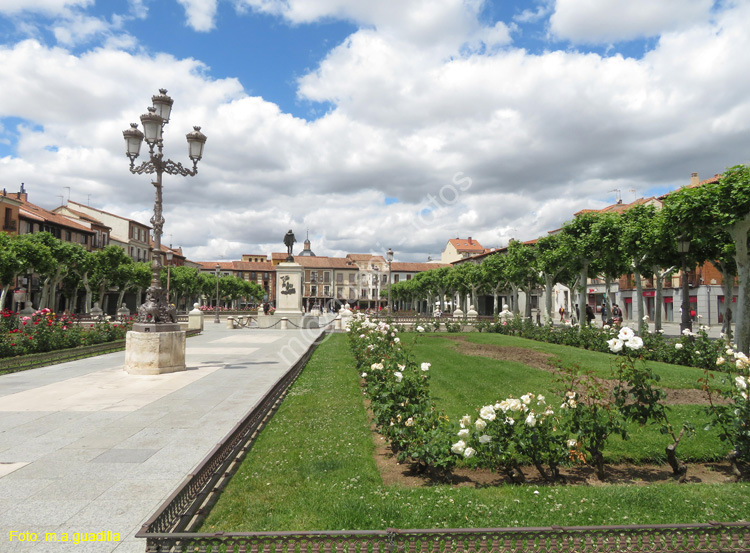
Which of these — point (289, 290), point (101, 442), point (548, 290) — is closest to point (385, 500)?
point (101, 442)

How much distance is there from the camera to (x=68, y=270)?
41062 mm

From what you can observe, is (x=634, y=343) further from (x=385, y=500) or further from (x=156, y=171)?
(x=156, y=171)

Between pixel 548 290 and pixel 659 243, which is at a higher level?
pixel 659 243

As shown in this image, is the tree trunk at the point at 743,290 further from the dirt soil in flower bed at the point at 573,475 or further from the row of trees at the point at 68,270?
the row of trees at the point at 68,270

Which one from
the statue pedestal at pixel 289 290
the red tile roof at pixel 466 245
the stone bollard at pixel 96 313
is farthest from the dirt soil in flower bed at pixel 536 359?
the red tile roof at pixel 466 245

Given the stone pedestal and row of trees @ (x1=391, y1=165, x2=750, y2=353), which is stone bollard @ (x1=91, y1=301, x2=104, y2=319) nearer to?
the stone pedestal

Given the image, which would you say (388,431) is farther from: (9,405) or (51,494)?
(9,405)

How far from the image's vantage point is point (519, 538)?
2.76 meters

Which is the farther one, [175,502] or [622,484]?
[622,484]

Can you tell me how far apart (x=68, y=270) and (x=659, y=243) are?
4462 cm

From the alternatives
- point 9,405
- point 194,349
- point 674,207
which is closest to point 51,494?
point 9,405

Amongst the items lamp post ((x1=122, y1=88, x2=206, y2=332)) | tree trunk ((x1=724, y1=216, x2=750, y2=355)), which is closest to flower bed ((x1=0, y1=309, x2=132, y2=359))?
lamp post ((x1=122, y1=88, x2=206, y2=332))

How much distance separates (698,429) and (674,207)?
10.1 metres

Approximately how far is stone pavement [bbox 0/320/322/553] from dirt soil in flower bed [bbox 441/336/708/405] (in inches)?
238
